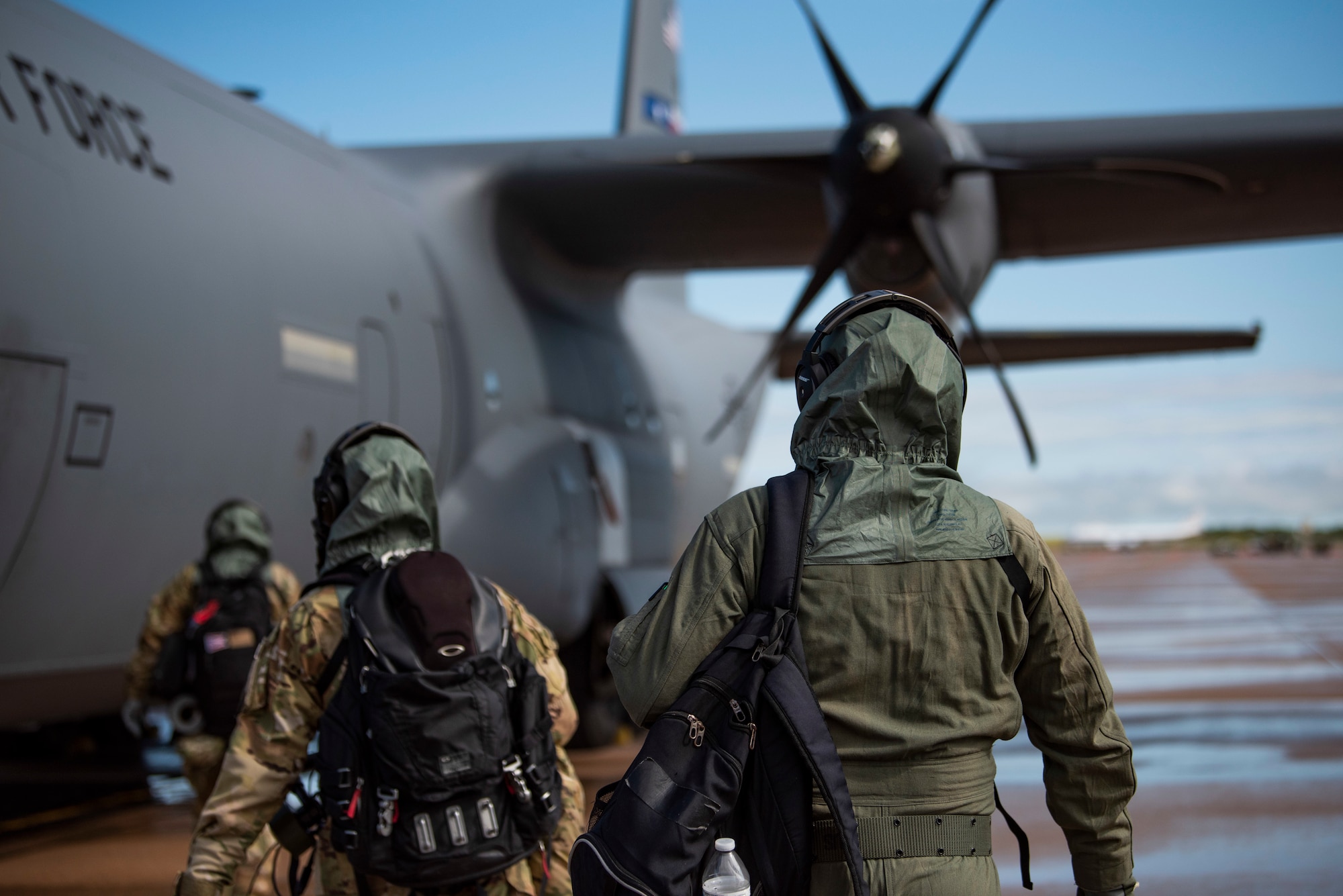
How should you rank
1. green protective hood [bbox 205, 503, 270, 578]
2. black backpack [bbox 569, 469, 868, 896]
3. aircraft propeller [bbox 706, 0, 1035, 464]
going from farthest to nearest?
aircraft propeller [bbox 706, 0, 1035, 464], green protective hood [bbox 205, 503, 270, 578], black backpack [bbox 569, 469, 868, 896]

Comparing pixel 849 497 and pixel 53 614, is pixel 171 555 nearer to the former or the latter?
pixel 53 614

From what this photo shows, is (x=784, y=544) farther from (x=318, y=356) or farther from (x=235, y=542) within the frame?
(x=318, y=356)

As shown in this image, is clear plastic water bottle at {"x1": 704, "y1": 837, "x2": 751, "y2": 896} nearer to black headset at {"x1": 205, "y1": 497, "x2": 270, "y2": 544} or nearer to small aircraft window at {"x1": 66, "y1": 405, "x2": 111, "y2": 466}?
black headset at {"x1": 205, "y1": 497, "x2": 270, "y2": 544}

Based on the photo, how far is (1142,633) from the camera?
53.5ft

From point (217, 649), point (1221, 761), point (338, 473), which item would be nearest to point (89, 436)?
point (217, 649)

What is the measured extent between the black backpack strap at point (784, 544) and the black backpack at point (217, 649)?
11.7ft

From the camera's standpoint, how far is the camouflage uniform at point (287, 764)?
2.59 metres

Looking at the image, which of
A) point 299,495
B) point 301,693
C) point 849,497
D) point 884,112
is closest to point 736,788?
point 849,497

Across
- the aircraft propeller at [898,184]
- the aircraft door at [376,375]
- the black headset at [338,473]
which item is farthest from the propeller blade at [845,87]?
the black headset at [338,473]

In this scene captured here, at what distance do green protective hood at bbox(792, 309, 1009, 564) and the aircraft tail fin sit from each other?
11562 mm

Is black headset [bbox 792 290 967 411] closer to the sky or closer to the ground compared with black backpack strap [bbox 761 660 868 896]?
closer to the sky

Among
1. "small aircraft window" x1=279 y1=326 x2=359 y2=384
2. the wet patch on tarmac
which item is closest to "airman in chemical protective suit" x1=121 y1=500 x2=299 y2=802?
"small aircraft window" x1=279 y1=326 x2=359 y2=384

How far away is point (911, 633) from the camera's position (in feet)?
6.16

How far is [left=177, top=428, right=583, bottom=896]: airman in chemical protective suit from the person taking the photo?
8.55ft
